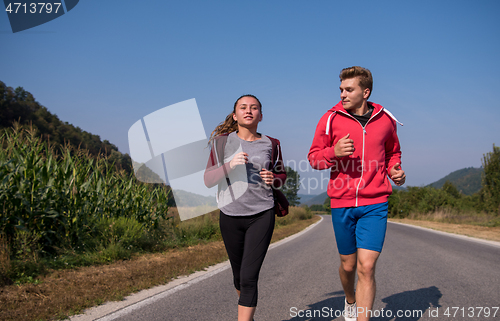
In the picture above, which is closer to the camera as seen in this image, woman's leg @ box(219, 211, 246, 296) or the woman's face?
woman's leg @ box(219, 211, 246, 296)

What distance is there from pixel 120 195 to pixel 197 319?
21.4 ft

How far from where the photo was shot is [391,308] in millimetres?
3719

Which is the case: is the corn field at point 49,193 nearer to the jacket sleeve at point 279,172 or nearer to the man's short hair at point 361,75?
the jacket sleeve at point 279,172

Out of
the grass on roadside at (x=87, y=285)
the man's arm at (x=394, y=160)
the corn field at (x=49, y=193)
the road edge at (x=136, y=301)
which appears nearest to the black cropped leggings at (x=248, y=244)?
the man's arm at (x=394, y=160)

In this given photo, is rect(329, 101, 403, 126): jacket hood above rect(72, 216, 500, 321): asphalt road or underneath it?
above

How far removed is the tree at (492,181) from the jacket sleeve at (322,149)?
A: 102 ft

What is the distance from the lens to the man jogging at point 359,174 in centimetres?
272

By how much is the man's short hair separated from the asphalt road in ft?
7.71

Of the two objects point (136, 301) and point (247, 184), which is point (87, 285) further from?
point (247, 184)

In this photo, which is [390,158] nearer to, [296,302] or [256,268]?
[256,268]

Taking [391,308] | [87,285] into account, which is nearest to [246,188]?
[391,308]

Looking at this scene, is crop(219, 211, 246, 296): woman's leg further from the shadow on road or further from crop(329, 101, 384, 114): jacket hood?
crop(329, 101, 384, 114): jacket hood

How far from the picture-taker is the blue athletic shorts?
8.92ft

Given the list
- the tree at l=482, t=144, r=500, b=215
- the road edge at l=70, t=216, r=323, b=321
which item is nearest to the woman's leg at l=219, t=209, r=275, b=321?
the road edge at l=70, t=216, r=323, b=321
